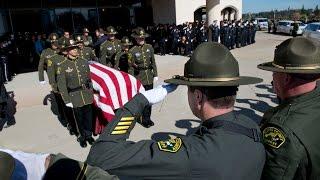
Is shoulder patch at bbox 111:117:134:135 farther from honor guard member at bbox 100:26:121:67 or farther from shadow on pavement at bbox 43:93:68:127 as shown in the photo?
honor guard member at bbox 100:26:121:67

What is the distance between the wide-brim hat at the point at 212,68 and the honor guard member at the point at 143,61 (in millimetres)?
4603

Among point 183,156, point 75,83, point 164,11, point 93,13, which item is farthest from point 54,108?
point 164,11

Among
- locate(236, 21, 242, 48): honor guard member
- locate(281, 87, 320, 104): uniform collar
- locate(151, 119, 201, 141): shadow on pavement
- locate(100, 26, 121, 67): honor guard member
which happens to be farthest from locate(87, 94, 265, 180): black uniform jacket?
locate(236, 21, 242, 48): honor guard member

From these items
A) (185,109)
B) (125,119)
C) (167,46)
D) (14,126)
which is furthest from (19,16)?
(125,119)

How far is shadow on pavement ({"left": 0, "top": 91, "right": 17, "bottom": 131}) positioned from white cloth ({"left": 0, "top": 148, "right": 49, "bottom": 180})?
5.71 m

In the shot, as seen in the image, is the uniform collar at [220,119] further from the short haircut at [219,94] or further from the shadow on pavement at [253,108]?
the shadow on pavement at [253,108]

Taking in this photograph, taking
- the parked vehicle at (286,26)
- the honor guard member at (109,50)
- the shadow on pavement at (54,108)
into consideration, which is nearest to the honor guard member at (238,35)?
the parked vehicle at (286,26)

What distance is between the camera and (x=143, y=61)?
6.24 meters

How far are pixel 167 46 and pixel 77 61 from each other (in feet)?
33.9

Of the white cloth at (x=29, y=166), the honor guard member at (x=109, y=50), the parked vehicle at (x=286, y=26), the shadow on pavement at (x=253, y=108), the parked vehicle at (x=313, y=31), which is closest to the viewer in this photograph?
the white cloth at (x=29, y=166)

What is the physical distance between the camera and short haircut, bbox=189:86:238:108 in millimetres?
1523

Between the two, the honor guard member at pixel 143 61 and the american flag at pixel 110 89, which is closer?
the american flag at pixel 110 89

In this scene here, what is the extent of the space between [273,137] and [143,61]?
15.5 ft

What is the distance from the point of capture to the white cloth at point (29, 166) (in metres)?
1.23
